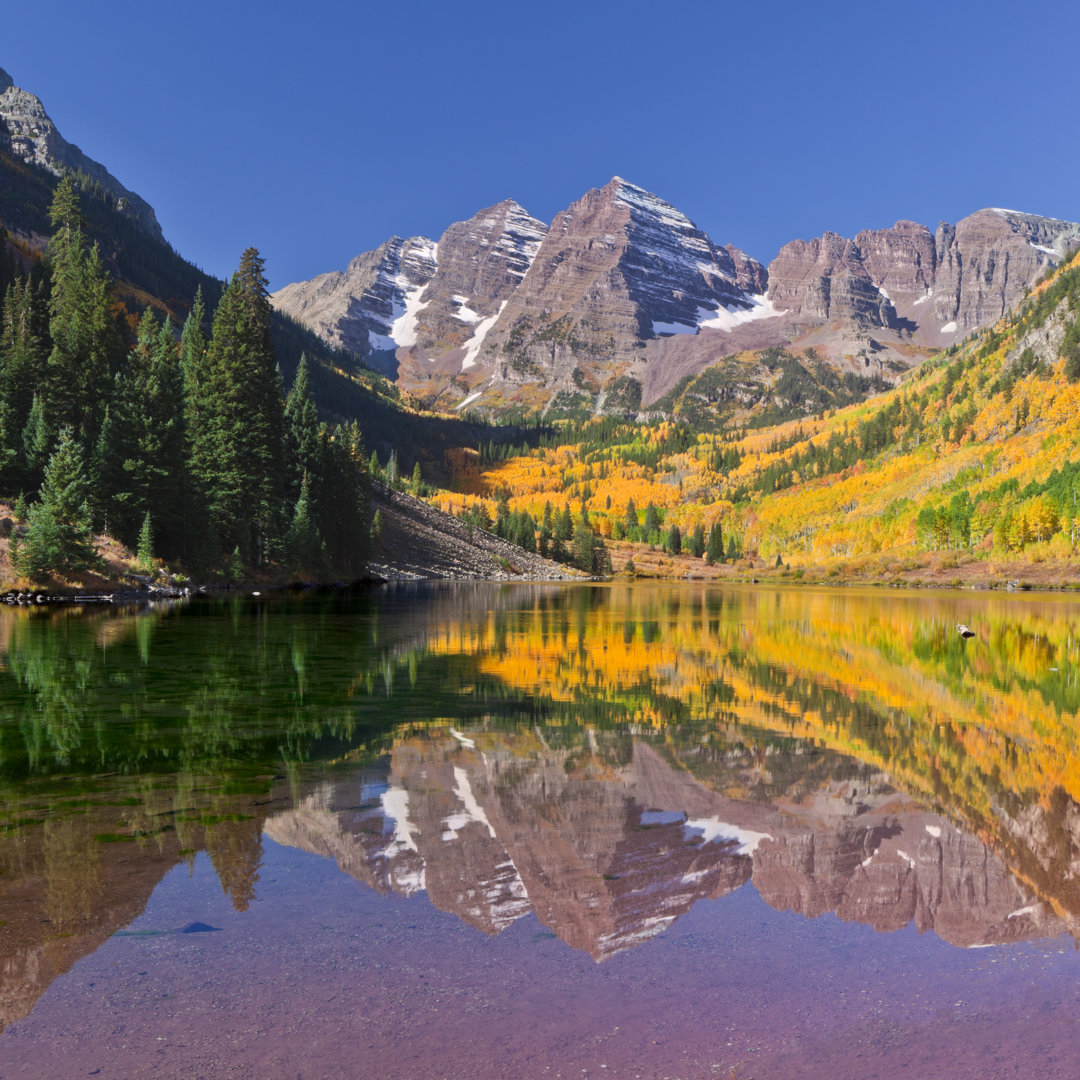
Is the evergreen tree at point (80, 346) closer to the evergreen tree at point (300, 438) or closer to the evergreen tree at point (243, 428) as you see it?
the evergreen tree at point (243, 428)

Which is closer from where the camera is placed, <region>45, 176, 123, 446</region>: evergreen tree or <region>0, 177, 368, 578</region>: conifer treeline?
<region>0, 177, 368, 578</region>: conifer treeline

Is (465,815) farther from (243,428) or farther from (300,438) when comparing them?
(300,438)

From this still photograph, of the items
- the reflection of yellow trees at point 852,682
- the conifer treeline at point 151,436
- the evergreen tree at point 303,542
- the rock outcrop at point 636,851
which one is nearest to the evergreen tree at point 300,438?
the conifer treeline at point 151,436

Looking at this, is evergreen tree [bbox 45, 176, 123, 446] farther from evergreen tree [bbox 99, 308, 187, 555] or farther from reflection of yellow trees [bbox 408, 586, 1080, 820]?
reflection of yellow trees [bbox 408, 586, 1080, 820]

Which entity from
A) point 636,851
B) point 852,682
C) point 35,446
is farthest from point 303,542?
point 636,851

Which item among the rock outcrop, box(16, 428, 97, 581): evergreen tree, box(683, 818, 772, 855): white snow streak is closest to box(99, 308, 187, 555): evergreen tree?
box(16, 428, 97, 581): evergreen tree

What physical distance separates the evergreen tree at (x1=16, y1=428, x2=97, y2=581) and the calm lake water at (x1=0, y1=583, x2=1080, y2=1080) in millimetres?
39549

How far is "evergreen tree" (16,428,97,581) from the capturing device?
56.0m

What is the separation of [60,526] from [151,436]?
15.4m

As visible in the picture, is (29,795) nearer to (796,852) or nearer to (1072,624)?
(796,852)

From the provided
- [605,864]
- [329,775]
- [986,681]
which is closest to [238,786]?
[329,775]

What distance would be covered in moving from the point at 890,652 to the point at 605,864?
2851 cm

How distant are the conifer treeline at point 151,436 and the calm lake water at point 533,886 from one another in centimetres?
4835

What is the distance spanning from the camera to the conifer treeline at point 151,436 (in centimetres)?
6519
